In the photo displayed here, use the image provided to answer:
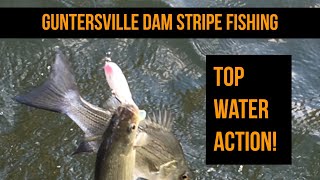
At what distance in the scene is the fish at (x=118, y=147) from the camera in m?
2.55

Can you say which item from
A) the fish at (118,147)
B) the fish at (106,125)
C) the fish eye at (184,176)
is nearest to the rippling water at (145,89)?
the fish at (106,125)

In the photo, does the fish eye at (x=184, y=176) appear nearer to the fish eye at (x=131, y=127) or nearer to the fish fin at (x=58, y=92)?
the fish eye at (x=131, y=127)

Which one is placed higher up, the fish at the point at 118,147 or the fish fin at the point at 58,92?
the fish fin at the point at 58,92

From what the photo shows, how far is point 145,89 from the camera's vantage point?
479cm

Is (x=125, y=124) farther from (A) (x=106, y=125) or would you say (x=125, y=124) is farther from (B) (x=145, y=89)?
(B) (x=145, y=89)

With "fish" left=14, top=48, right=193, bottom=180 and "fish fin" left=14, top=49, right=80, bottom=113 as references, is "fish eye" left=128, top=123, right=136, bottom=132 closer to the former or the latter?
"fish" left=14, top=48, right=193, bottom=180

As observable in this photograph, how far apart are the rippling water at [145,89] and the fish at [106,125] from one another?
0.98 m

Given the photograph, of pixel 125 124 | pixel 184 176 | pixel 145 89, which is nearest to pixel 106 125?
pixel 125 124

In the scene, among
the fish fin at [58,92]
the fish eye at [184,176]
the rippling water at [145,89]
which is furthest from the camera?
the rippling water at [145,89]

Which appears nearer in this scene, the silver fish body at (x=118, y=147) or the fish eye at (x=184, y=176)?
the silver fish body at (x=118, y=147)

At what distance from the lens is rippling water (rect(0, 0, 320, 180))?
13.8 feet

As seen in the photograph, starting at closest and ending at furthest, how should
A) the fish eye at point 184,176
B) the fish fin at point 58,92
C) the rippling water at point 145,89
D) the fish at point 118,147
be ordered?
the fish at point 118,147
the fish eye at point 184,176
the fish fin at point 58,92
the rippling water at point 145,89

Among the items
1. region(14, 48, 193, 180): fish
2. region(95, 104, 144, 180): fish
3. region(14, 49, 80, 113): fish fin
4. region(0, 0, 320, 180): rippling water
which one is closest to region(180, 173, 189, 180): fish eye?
region(14, 48, 193, 180): fish

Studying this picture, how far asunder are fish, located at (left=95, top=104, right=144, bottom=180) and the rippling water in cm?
158
